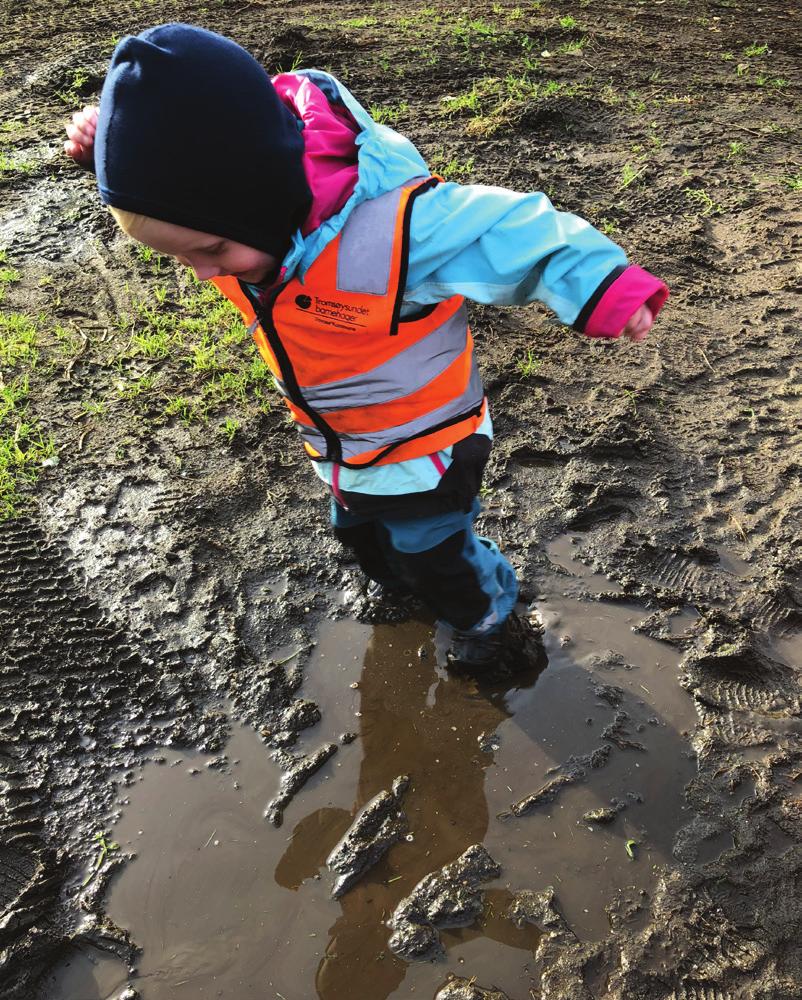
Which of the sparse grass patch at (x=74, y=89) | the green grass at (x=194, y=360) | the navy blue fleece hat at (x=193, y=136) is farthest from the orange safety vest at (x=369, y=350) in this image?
the sparse grass patch at (x=74, y=89)

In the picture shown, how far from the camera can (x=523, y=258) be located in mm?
1743

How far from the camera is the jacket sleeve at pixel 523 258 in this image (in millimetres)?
1707

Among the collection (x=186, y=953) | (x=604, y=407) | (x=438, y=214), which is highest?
(x=438, y=214)

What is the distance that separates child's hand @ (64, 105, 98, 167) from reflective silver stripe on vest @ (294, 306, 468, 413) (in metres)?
0.78

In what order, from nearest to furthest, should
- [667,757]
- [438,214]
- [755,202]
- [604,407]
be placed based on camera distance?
[438,214] < [667,757] < [604,407] < [755,202]

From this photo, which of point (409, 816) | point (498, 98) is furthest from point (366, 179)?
point (498, 98)

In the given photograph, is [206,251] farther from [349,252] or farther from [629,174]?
[629,174]

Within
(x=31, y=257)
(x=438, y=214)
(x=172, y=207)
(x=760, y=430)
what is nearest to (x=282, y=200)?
(x=172, y=207)

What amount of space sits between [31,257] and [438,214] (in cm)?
365

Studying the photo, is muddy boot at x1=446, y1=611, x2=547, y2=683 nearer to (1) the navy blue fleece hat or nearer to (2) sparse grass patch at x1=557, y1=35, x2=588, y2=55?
(1) the navy blue fleece hat

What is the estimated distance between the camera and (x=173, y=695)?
2.66m

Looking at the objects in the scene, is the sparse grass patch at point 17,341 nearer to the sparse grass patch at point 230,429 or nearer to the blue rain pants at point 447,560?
the sparse grass patch at point 230,429

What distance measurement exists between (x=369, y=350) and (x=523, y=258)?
1.40ft

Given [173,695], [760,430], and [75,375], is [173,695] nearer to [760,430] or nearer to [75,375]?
[75,375]
